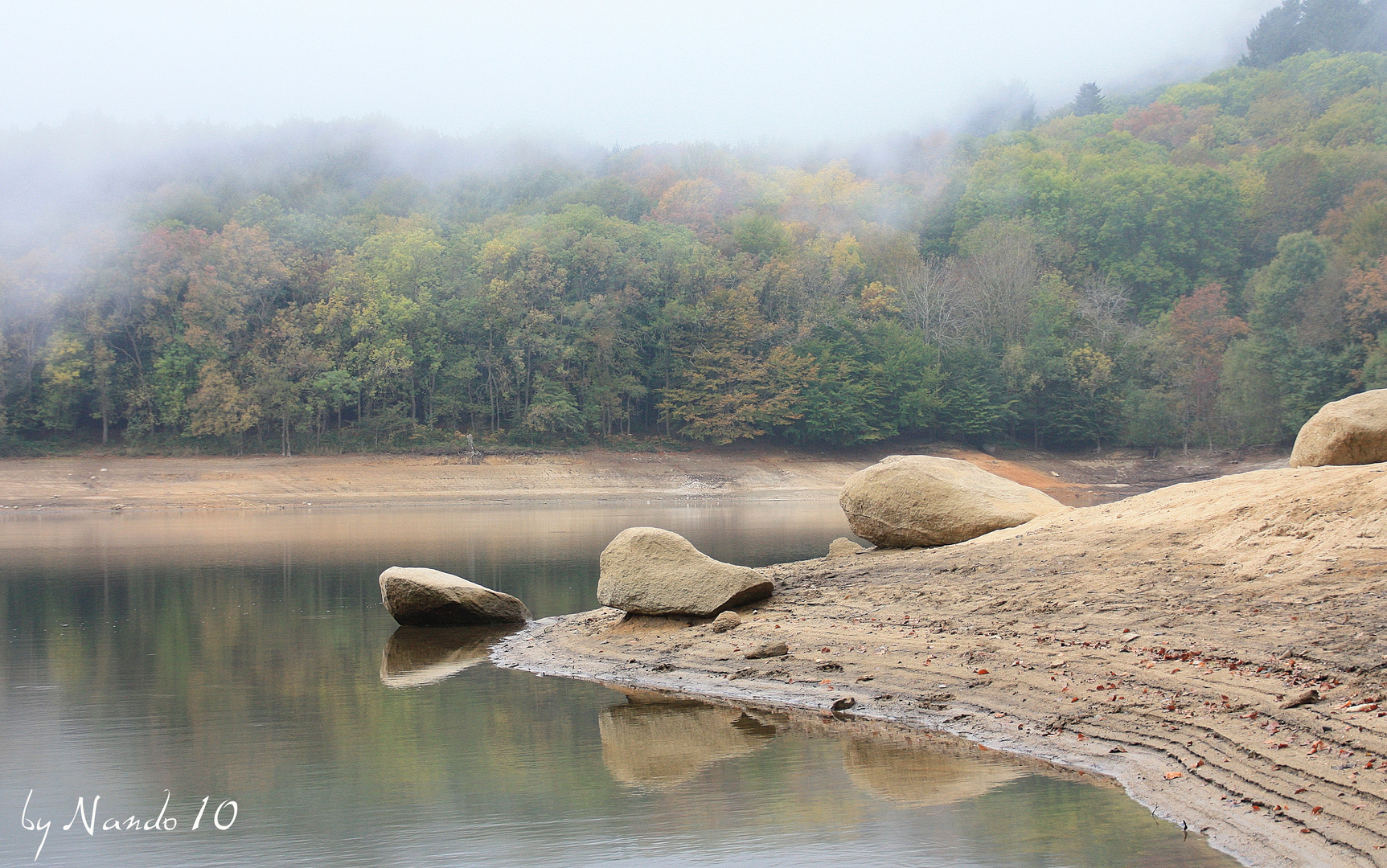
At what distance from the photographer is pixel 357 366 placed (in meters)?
62.4

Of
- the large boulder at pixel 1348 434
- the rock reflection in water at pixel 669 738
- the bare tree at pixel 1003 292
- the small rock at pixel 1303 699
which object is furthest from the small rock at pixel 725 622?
the bare tree at pixel 1003 292

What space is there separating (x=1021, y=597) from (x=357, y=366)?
5419 cm

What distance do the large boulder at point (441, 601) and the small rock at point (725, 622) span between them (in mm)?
4117

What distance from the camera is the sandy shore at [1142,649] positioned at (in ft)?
24.6

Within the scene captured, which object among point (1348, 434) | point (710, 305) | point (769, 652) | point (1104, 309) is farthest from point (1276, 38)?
point (769, 652)

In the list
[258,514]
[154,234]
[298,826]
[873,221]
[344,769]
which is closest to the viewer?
[298,826]

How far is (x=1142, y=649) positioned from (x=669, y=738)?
4545mm

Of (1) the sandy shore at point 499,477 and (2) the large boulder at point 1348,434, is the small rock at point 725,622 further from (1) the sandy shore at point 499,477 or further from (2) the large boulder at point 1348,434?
(1) the sandy shore at point 499,477

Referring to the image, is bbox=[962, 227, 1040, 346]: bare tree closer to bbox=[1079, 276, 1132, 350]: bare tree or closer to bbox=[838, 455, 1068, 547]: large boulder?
bbox=[1079, 276, 1132, 350]: bare tree

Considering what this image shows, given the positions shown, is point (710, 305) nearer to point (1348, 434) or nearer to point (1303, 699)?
point (1348, 434)

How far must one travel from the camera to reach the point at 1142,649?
418 inches

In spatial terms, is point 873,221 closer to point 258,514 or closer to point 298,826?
point 258,514

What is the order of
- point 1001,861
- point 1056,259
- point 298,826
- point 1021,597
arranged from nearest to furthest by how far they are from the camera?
1. point 1001,861
2. point 298,826
3. point 1021,597
4. point 1056,259

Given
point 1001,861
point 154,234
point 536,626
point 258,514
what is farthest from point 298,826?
point 154,234
